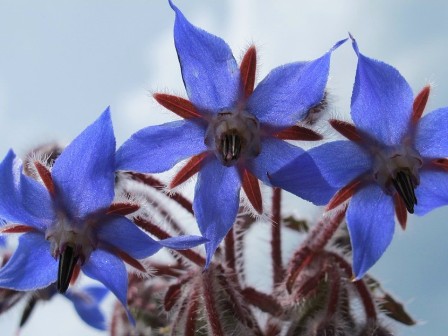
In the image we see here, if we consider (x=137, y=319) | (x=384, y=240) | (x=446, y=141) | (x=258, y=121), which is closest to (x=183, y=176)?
(x=258, y=121)

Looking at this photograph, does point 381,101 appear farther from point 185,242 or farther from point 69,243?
point 69,243

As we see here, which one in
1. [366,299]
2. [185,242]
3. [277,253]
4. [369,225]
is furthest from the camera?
[277,253]

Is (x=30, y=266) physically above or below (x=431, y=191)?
below

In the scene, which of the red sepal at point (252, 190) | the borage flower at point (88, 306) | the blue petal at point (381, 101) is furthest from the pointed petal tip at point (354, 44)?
the borage flower at point (88, 306)

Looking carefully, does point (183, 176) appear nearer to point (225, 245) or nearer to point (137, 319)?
point (225, 245)

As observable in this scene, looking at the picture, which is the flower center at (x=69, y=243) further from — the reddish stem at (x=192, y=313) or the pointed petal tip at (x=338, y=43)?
the pointed petal tip at (x=338, y=43)

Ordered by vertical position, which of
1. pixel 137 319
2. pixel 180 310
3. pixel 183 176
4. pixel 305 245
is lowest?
pixel 137 319

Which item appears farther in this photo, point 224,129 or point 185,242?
point 224,129

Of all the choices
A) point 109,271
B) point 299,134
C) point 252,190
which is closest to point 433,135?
point 299,134
